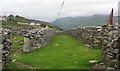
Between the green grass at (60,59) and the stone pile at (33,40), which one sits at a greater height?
the stone pile at (33,40)

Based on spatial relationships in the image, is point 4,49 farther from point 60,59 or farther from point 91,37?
point 91,37

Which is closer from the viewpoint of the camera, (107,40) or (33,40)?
(107,40)

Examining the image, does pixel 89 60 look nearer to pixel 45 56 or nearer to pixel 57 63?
pixel 57 63

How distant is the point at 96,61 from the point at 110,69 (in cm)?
596

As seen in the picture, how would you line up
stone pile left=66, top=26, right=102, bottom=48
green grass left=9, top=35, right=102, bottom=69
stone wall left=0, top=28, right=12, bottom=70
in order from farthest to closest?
stone pile left=66, top=26, right=102, bottom=48, green grass left=9, top=35, right=102, bottom=69, stone wall left=0, top=28, right=12, bottom=70

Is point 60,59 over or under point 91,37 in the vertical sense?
under

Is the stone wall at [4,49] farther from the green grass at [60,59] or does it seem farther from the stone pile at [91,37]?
the stone pile at [91,37]

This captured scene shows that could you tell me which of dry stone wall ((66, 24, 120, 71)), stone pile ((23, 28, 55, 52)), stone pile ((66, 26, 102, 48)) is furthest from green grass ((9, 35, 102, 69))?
stone pile ((66, 26, 102, 48))

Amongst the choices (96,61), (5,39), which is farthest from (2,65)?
(96,61)

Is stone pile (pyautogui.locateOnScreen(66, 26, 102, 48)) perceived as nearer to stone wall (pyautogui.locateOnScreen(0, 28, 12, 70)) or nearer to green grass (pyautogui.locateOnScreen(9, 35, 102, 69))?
green grass (pyautogui.locateOnScreen(9, 35, 102, 69))

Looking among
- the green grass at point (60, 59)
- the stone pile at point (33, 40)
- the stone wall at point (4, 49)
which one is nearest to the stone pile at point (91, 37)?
the green grass at point (60, 59)

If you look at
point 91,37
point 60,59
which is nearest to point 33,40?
point 91,37

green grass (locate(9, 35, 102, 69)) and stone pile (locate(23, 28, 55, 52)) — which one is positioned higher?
stone pile (locate(23, 28, 55, 52))

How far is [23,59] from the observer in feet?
100
